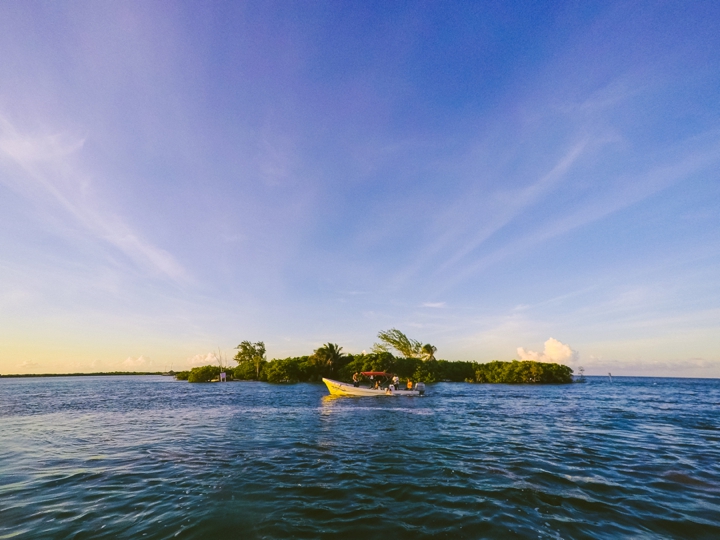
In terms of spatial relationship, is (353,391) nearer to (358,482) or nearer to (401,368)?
(358,482)

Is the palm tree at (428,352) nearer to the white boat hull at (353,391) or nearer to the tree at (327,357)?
the tree at (327,357)

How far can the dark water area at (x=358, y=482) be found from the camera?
8320 mm

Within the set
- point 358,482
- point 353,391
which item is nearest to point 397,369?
point 353,391

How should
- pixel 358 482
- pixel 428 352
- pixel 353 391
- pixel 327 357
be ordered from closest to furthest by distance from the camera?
pixel 358 482 → pixel 353 391 → pixel 327 357 → pixel 428 352

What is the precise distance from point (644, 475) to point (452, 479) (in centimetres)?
732

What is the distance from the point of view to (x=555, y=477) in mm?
12125

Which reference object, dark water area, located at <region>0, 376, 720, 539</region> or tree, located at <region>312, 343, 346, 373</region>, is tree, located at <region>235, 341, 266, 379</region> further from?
dark water area, located at <region>0, 376, 720, 539</region>

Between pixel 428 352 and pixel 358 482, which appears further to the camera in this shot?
pixel 428 352

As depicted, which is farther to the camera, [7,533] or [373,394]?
[373,394]

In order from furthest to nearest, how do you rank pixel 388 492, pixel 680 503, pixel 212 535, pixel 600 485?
pixel 600 485 < pixel 388 492 < pixel 680 503 < pixel 212 535

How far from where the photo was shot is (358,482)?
451 inches

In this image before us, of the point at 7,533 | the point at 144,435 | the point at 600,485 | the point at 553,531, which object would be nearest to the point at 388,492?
the point at 553,531

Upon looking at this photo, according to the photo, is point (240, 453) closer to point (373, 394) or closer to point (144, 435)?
point (144, 435)

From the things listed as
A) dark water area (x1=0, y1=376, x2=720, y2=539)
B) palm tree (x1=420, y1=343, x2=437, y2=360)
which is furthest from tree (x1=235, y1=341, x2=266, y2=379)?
dark water area (x1=0, y1=376, x2=720, y2=539)
